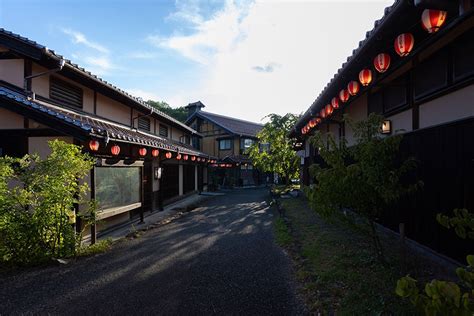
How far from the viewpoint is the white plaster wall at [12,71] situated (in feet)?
25.3

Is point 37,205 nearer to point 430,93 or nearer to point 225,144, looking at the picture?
point 430,93

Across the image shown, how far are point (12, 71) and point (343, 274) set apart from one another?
10.3 metres

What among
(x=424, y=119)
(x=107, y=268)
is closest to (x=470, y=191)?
(x=424, y=119)

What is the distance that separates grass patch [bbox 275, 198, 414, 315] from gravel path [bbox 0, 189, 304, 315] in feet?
1.23

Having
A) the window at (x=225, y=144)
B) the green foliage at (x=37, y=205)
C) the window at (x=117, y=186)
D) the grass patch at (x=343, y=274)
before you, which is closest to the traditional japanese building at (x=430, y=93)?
the grass patch at (x=343, y=274)

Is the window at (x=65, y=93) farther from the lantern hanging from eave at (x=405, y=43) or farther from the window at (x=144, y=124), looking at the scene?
the lantern hanging from eave at (x=405, y=43)

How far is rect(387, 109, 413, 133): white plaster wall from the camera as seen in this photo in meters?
6.25

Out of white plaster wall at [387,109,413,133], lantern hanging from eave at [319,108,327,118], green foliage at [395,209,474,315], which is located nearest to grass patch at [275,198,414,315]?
green foliage at [395,209,474,315]

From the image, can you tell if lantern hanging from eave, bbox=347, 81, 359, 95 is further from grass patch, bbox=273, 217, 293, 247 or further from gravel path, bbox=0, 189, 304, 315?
gravel path, bbox=0, 189, 304, 315

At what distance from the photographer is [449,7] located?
3262 mm

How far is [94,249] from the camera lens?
23.1ft

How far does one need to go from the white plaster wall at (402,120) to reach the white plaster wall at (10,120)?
32.6 ft

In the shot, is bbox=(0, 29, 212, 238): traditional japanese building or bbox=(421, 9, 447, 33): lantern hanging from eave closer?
bbox=(421, 9, 447, 33): lantern hanging from eave

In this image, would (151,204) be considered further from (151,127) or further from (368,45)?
(368,45)
